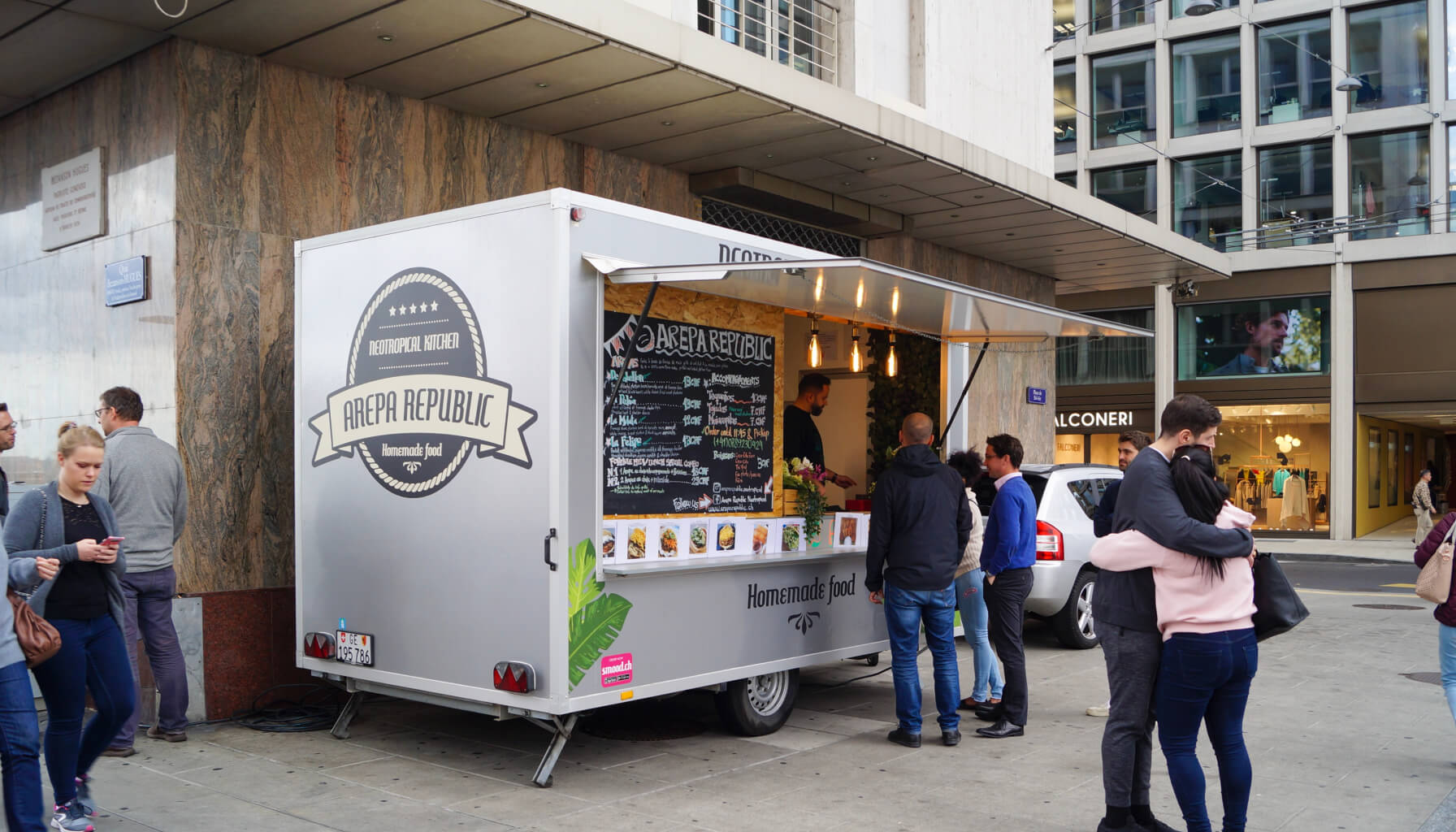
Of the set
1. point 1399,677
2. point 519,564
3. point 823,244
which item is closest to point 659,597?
point 519,564

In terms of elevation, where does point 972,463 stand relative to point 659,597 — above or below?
above

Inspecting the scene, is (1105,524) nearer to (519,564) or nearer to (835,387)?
(519,564)

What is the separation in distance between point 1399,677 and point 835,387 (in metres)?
5.13

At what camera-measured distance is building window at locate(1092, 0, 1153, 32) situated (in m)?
30.8

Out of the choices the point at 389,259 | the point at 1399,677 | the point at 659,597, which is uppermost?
the point at 389,259

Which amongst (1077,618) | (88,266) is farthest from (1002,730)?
(88,266)

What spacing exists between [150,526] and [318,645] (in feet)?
3.82

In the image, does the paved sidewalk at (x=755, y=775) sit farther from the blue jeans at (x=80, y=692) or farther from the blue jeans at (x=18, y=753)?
the blue jeans at (x=18, y=753)

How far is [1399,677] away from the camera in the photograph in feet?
30.6

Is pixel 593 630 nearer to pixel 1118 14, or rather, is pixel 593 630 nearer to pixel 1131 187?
pixel 1131 187

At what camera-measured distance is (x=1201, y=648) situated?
4.55m

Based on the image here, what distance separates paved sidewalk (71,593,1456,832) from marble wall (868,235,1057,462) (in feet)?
23.2

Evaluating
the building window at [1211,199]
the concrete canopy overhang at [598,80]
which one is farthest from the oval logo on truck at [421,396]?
the building window at [1211,199]

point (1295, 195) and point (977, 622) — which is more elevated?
point (1295, 195)
